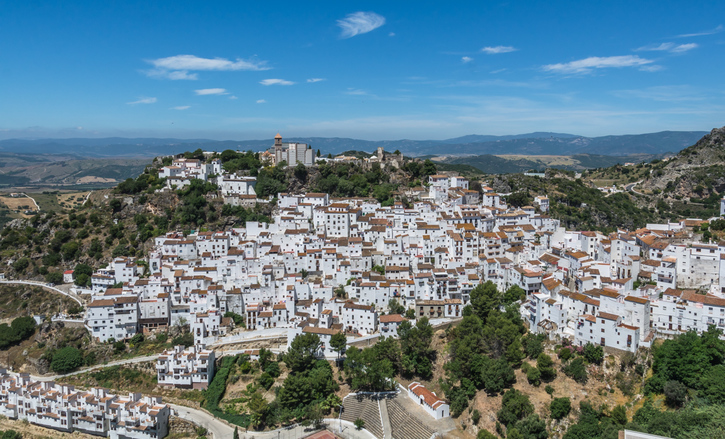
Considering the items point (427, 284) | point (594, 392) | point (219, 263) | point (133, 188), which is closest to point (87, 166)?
point (133, 188)

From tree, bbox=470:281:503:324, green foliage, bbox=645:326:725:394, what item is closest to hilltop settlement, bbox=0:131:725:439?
tree, bbox=470:281:503:324

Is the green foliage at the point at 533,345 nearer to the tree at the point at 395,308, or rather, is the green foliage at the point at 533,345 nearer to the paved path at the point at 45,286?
the tree at the point at 395,308

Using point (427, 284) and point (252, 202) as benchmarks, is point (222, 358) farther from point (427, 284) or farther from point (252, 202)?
point (252, 202)

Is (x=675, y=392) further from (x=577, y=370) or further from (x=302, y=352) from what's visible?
(x=302, y=352)

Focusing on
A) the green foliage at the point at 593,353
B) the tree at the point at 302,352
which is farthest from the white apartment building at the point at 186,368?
the green foliage at the point at 593,353

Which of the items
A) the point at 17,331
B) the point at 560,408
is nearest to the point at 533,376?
the point at 560,408

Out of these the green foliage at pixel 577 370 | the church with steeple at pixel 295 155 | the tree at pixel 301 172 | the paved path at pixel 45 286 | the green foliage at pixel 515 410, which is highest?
the church with steeple at pixel 295 155

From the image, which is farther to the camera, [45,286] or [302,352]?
[45,286]
